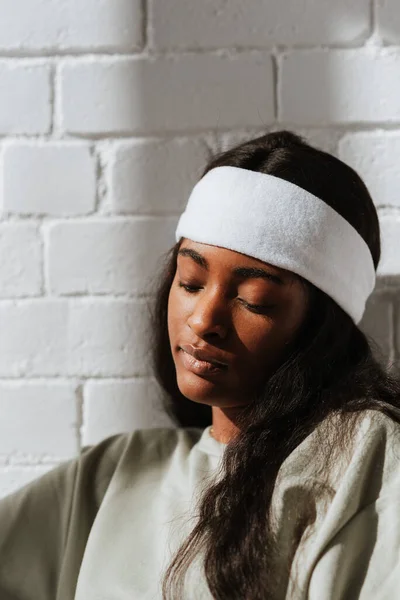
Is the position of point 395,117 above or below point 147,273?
above

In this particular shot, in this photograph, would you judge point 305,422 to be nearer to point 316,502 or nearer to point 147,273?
point 316,502

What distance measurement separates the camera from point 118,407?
1.35 meters

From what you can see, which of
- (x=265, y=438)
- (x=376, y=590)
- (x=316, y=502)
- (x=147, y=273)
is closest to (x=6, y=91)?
(x=147, y=273)

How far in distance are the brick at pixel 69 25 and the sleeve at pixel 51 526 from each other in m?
0.63

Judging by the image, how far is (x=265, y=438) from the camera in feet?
3.55

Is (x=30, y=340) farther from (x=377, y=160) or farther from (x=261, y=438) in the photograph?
(x=377, y=160)

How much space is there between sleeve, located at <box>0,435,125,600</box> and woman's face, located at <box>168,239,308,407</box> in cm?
24

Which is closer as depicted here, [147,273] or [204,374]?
[204,374]

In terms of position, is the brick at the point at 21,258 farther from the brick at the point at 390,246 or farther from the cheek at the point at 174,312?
the brick at the point at 390,246

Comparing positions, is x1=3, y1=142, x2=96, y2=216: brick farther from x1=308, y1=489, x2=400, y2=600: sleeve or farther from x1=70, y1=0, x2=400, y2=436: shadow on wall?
x1=308, y1=489, x2=400, y2=600: sleeve

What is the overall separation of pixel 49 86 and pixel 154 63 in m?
0.17

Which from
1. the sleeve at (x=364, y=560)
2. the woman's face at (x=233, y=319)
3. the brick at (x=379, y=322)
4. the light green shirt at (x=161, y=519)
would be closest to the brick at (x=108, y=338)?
the light green shirt at (x=161, y=519)

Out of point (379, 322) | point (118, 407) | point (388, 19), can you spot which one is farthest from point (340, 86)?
point (118, 407)

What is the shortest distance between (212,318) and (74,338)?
14.3 inches
